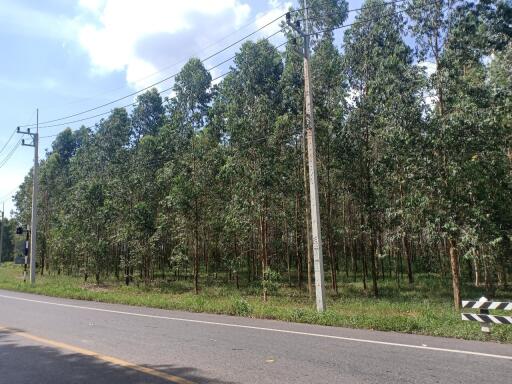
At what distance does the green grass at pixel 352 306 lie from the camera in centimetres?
969

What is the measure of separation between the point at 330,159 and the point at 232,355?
1946cm

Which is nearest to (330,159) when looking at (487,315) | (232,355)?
(487,315)

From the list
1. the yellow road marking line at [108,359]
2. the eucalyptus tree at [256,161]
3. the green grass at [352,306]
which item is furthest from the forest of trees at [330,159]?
the yellow road marking line at [108,359]

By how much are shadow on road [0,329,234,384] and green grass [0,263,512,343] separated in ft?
18.8

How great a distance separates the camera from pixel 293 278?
111 ft

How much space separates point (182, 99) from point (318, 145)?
19.4 m

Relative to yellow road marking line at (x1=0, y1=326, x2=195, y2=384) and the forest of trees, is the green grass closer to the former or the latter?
the forest of trees

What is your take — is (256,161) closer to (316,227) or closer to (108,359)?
(316,227)

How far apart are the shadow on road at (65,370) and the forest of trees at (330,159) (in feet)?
35.2

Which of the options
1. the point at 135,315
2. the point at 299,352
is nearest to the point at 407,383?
the point at 299,352

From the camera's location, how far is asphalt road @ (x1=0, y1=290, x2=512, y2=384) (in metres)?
5.80

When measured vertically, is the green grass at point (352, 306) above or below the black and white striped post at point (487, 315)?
below

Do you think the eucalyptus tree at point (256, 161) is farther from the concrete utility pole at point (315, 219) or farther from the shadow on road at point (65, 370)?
the shadow on road at point (65, 370)

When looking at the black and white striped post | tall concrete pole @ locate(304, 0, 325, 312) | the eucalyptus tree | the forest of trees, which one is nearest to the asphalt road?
the black and white striped post
